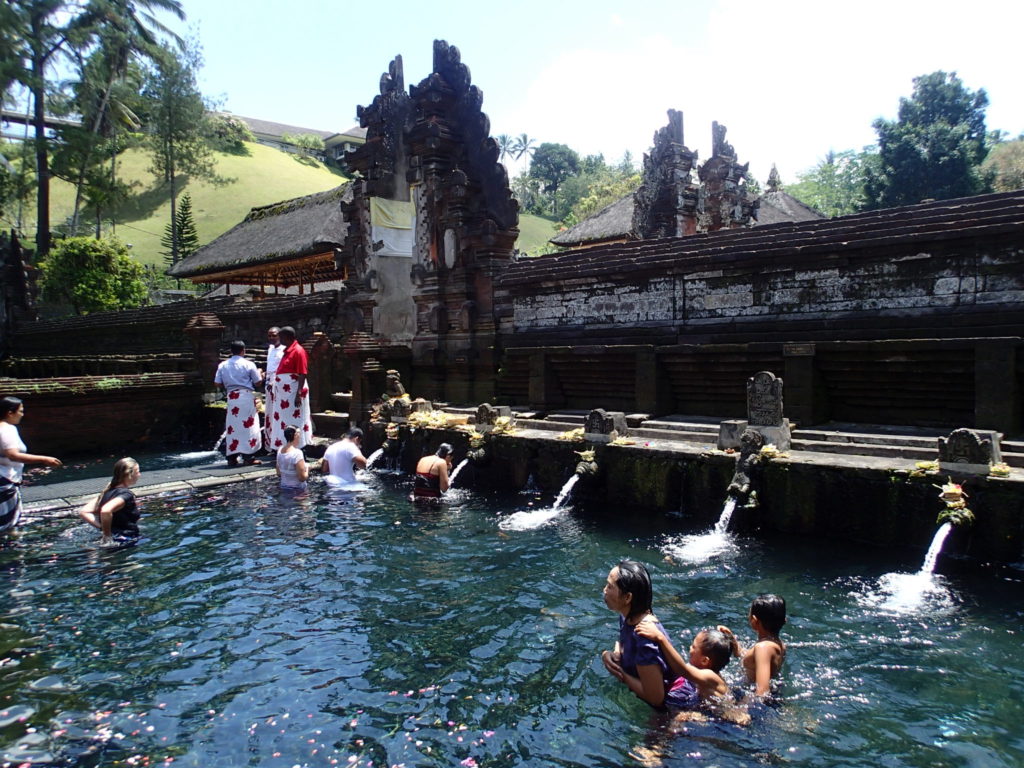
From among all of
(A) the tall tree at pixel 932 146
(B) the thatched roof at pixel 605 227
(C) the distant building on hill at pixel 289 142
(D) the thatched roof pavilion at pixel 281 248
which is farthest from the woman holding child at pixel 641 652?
(C) the distant building on hill at pixel 289 142

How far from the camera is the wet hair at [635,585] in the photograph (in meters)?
4.33

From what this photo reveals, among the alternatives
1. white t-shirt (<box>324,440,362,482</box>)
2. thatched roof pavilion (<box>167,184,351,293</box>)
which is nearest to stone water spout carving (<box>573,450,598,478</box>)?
white t-shirt (<box>324,440,362,482</box>)

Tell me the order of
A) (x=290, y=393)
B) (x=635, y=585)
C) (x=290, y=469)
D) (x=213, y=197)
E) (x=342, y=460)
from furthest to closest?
(x=213, y=197) → (x=290, y=393) → (x=342, y=460) → (x=290, y=469) → (x=635, y=585)

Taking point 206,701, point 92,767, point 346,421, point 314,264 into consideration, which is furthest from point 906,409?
point 314,264

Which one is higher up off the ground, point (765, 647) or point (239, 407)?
point (239, 407)

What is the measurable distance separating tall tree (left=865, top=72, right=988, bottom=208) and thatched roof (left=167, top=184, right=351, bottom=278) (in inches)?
977

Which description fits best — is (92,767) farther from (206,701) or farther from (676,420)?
(676,420)

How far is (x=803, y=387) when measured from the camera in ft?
31.0

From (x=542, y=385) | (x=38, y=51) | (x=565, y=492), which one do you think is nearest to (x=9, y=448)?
(x=565, y=492)

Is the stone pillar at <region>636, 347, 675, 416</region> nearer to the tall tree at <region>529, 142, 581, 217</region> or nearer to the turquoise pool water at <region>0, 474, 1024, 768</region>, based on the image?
the turquoise pool water at <region>0, 474, 1024, 768</region>

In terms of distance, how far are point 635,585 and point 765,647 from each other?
1042 millimetres

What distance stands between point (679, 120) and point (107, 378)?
603 inches

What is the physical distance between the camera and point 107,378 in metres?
15.1

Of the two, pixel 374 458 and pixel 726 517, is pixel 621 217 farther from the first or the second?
pixel 726 517
